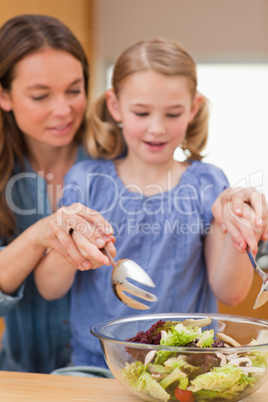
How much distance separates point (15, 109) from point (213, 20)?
329 centimetres

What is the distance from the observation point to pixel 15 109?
61.7 inches

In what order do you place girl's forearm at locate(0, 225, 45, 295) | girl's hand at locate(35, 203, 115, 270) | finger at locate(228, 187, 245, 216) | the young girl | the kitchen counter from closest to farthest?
1. the kitchen counter
2. girl's hand at locate(35, 203, 115, 270)
3. finger at locate(228, 187, 245, 216)
4. girl's forearm at locate(0, 225, 45, 295)
5. the young girl

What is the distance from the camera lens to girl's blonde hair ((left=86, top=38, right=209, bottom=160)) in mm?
1490

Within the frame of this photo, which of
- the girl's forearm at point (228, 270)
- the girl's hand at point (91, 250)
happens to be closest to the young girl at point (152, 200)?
the girl's forearm at point (228, 270)

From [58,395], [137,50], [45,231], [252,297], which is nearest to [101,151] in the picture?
[137,50]

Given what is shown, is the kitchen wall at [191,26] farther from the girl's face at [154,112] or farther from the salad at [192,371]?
the salad at [192,371]

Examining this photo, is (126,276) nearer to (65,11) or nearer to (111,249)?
(111,249)

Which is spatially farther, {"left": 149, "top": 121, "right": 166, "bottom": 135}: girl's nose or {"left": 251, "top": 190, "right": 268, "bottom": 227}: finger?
{"left": 149, "top": 121, "right": 166, "bottom": 135}: girl's nose

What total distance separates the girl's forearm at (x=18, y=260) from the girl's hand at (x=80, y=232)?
0.15m

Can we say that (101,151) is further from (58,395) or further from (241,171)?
(241,171)

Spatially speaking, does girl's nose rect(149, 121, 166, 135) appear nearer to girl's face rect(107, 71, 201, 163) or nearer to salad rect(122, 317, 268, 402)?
girl's face rect(107, 71, 201, 163)

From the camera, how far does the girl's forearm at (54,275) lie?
1.43m

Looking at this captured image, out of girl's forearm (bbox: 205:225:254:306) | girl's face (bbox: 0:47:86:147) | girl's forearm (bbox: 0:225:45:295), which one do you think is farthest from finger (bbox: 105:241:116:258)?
girl's face (bbox: 0:47:86:147)

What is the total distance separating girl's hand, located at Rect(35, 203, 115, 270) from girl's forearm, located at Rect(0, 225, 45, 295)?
15 cm
